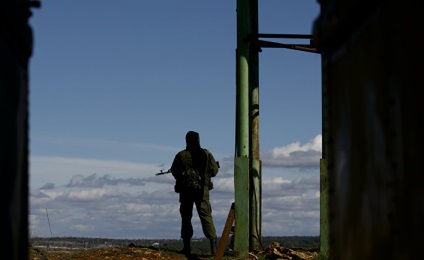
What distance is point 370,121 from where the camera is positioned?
3.92m

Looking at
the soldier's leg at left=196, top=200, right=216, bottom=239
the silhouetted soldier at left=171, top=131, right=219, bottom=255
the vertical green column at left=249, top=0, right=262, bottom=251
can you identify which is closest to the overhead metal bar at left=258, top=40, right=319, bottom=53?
the vertical green column at left=249, top=0, right=262, bottom=251

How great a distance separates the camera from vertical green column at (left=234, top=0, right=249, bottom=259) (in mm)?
15812

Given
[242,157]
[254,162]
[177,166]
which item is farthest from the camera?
[254,162]

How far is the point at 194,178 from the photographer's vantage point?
15883mm

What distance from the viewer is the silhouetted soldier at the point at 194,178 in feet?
52.1

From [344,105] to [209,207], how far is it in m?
12.0

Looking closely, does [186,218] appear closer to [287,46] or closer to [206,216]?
[206,216]

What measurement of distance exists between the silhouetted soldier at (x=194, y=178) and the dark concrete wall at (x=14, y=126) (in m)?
10.8

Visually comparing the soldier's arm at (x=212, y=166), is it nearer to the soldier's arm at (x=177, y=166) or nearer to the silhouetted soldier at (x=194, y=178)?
the silhouetted soldier at (x=194, y=178)

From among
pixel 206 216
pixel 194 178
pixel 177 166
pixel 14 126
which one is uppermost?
pixel 177 166

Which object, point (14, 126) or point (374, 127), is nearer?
point (374, 127)

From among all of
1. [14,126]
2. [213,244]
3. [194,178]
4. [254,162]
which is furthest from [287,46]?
[14,126]

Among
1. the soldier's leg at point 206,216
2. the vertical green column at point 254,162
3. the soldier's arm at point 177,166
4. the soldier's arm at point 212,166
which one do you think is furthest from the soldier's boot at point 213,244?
the soldier's arm at point 177,166

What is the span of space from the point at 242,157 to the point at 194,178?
897mm
